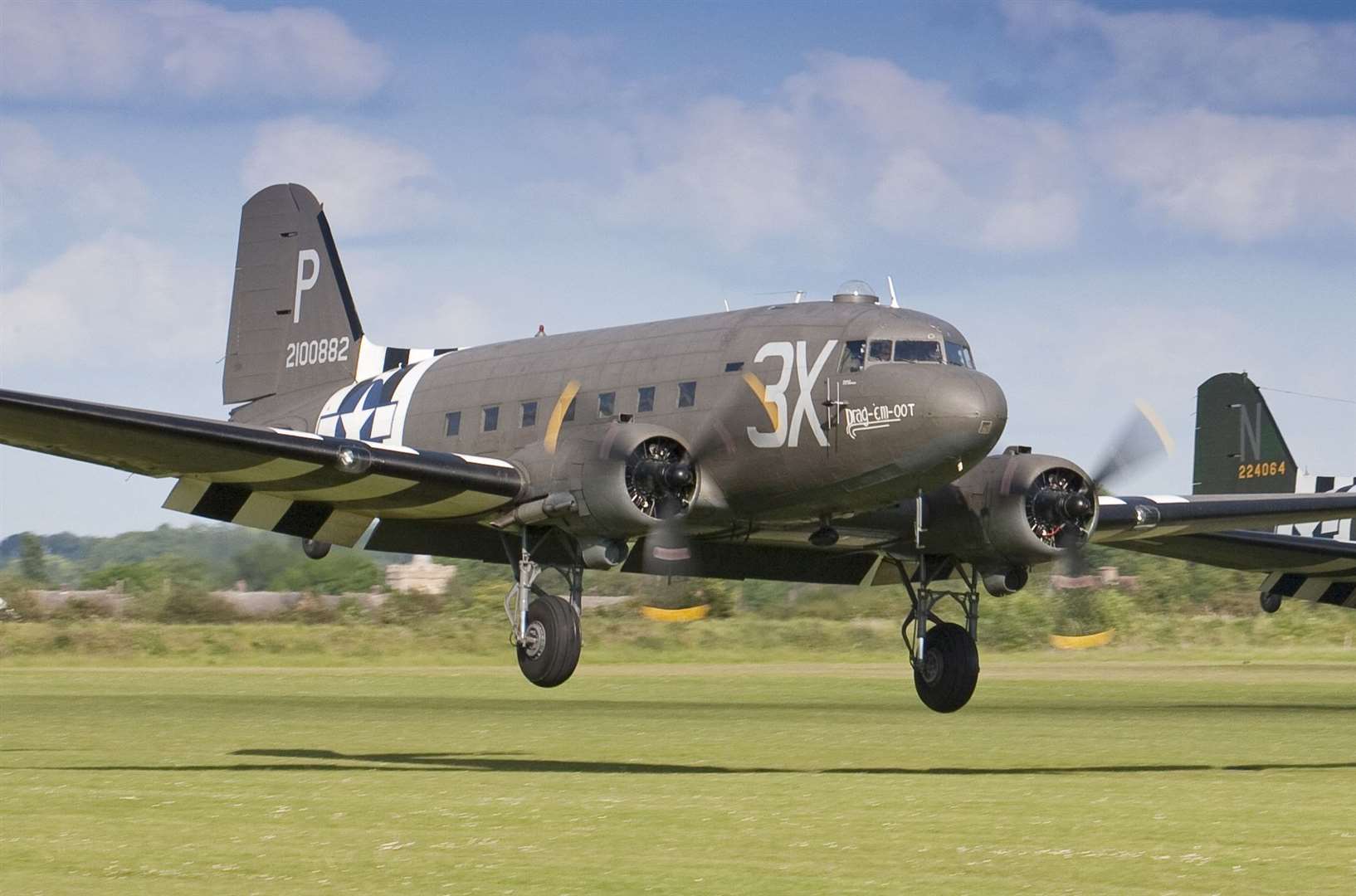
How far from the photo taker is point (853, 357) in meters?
22.7

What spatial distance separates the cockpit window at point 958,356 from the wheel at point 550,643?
569 cm

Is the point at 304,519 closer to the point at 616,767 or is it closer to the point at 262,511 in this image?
the point at 262,511

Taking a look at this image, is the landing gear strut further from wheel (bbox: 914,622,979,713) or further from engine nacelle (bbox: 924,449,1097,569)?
wheel (bbox: 914,622,979,713)

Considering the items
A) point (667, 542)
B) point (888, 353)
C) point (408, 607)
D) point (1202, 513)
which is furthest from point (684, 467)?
point (408, 607)

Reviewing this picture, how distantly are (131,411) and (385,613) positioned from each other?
37.8m

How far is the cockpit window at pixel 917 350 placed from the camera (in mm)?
22562

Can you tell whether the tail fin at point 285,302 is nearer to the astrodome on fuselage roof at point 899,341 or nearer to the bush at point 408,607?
the astrodome on fuselage roof at point 899,341

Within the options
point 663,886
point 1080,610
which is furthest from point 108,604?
point 663,886

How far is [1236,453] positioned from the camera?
49.1m

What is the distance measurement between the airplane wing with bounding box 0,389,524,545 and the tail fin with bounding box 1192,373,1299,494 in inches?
1155

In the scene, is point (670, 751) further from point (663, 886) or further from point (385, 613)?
point (385, 613)

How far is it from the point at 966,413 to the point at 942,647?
540 centimetres

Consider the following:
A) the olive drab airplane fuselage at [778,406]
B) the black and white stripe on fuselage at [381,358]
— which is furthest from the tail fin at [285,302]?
the olive drab airplane fuselage at [778,406]

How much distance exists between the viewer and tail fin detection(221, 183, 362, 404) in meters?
30.8
